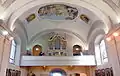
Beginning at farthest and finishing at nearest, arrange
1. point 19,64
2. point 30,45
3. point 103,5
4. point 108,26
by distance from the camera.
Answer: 1. point 30,45
2. point 19,64
3. point 108,26
4. point 103,5

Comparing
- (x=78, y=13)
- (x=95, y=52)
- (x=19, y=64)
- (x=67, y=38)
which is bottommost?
(x=19, y=64)

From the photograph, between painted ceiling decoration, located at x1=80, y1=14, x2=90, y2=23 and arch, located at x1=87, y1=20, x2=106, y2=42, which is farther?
painted ceiling decoration, located at x1=80, y1=14, x2=90, y2=23

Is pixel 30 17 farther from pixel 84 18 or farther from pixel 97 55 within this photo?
pixel 97 55

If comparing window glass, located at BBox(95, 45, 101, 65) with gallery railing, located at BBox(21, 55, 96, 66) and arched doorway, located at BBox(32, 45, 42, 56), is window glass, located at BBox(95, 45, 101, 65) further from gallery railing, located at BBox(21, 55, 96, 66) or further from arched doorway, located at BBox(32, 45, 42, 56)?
arched doorway, located at BBox(32, 45, 42, 56)

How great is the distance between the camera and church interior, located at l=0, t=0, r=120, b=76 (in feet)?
22.2

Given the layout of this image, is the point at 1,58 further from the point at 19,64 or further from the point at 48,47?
the point at 48,47

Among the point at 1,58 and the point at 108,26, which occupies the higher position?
the point at 108,26

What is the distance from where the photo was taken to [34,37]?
1206cm

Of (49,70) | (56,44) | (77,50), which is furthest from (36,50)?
(77,50)

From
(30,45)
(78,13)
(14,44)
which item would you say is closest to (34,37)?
(30,45)

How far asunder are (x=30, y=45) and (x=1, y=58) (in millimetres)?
5602

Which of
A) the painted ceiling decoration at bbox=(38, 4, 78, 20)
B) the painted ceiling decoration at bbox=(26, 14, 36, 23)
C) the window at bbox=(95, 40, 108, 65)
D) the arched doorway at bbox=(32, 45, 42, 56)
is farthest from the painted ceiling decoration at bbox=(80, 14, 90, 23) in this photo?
the arched doorway at bbox=(32, 45, 42, 56)

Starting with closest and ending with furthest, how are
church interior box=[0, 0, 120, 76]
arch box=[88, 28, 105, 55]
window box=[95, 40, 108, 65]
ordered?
church interior box=[0, 0, 120, 76], window box=[95, 40, 108, 65], arch box=[88, 28, 105, 55]

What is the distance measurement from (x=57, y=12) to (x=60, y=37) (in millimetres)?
2716
